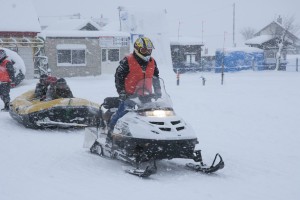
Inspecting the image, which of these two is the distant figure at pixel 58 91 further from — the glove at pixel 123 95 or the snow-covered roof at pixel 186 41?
the snow-covered roof at pixel 186 41

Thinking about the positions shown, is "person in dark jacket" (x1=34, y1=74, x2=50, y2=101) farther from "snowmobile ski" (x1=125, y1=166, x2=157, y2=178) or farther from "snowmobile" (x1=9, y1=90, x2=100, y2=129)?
"snowmobile ski" (x1=125, y1=166, x2=157, y2=178)

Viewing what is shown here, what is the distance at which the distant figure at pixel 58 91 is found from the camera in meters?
10.8

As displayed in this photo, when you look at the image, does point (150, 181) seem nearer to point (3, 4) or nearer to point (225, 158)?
point (225, 158)

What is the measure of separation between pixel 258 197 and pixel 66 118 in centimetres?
561

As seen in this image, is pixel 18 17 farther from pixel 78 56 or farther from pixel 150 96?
pixel 150 96

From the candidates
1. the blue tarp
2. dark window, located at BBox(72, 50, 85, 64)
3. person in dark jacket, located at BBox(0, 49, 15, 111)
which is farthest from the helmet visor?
the blue tarp

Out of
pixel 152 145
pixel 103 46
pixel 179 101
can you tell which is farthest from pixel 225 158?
pixel 103 46

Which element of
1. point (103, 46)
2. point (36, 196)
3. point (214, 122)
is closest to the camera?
point (36, 196)

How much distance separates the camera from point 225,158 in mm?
7902

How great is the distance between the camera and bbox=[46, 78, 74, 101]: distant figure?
426 inches

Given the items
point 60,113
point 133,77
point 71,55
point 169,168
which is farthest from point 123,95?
point 71,55

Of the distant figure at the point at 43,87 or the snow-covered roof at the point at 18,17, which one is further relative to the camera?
the snow-covered roof at the point at 18,17

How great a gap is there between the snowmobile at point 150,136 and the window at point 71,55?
83.8ft

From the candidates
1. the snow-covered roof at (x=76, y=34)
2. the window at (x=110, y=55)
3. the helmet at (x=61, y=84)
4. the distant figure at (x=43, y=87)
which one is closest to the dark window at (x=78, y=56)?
the snow-covered roof at (x=76, y=34)
